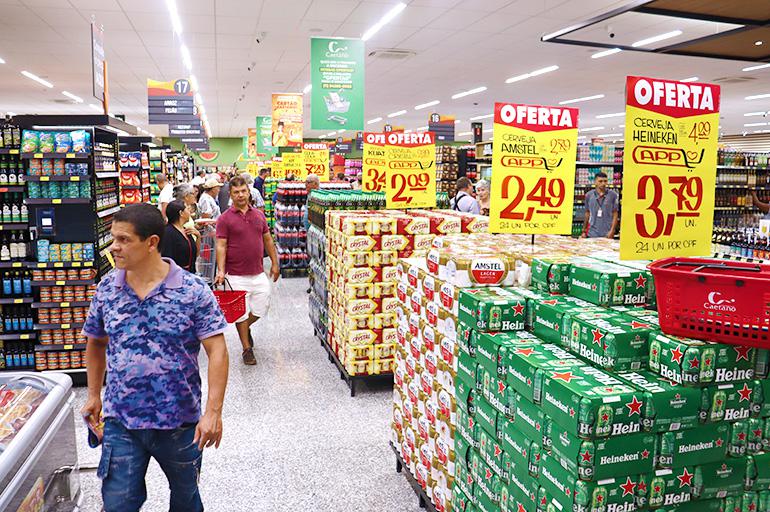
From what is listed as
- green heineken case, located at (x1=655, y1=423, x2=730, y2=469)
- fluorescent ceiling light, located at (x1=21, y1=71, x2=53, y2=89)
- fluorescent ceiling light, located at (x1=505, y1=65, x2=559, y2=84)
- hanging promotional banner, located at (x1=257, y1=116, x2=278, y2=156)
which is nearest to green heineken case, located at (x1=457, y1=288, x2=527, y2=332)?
green heineken case, located at (x1=655, y1=423, x2=730, y2=469)

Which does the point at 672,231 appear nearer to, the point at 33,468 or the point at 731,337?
the point at 731,337

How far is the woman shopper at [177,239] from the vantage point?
206 inches

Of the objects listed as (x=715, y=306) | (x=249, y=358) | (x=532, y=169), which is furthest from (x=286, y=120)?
(x=715, y=306)

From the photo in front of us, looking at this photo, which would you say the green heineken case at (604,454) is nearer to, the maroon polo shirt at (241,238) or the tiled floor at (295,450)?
the tiled floor at (295,450)

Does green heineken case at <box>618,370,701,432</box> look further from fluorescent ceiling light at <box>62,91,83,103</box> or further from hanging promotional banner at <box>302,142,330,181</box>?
fluorescent ceiling light at <box>62,91,83,103</box>

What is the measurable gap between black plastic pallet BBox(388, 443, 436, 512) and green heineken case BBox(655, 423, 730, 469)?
161 cm

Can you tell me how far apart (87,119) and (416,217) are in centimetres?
305

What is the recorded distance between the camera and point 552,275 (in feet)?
8.70

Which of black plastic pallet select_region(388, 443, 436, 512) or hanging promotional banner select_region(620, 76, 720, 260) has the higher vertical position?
hanging promotional banner select_region(620, 76, 720, 260)

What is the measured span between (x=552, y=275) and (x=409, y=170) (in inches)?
145

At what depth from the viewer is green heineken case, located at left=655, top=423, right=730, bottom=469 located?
1.95m

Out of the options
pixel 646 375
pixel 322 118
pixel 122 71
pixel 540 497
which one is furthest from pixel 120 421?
pixel 122 71

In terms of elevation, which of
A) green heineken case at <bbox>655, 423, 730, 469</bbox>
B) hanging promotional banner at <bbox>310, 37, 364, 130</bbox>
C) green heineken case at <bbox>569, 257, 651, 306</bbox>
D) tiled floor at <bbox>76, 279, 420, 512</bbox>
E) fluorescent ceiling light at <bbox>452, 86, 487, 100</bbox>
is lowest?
tiled floor at <bbox>76, 279, 420, 512</bbox>

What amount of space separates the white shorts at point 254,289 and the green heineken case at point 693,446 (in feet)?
15.2
